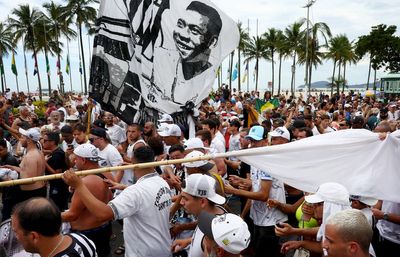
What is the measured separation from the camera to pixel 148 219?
3504 mm

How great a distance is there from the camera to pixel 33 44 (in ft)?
175

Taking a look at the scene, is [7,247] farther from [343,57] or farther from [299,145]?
[343,57]

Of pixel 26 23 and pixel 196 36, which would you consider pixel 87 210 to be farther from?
pixel 26 23

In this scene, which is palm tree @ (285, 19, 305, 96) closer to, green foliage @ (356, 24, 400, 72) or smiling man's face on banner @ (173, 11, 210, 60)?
green foliage @ (356, 24, 400, 72)

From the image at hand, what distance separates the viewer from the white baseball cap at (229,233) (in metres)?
2.45

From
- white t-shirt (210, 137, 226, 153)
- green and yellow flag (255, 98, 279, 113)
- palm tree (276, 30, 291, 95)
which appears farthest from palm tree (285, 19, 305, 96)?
white t-shirt (210, 137, 226, 153)

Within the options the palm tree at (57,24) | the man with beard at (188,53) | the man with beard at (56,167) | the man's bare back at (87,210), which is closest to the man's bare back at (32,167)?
the man with beard at (56,167)

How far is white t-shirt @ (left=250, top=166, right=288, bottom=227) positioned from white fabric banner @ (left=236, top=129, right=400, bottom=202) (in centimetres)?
52

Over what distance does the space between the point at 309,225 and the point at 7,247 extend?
260cm

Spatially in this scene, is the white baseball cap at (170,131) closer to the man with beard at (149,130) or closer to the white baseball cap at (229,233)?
the man with beard at (149,130)

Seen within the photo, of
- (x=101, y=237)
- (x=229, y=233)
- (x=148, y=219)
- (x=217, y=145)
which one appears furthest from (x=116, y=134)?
(x=229, y=233)

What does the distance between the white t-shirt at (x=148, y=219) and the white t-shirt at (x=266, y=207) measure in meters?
1.20

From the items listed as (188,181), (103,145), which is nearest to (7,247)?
(188,181)

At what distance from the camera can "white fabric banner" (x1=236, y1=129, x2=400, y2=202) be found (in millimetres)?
3633
